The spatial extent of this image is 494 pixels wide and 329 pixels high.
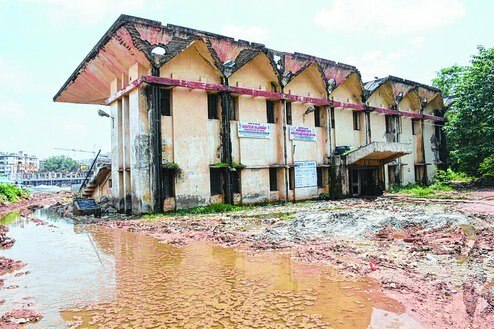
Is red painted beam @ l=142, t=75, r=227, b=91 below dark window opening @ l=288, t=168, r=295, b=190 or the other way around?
the other way around

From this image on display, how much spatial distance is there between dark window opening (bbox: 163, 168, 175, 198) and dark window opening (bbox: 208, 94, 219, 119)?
3.53 m

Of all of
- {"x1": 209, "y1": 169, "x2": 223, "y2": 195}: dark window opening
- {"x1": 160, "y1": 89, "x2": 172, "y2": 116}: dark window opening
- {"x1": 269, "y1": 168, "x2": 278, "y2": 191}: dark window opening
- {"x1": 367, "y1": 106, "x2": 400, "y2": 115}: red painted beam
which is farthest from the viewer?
{"x1": 367, "y1": 106, "x2": 400, "y2": 115}: red painted beam

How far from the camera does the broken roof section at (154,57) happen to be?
14922 millimetres

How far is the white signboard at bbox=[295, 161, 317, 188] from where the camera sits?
20084mm

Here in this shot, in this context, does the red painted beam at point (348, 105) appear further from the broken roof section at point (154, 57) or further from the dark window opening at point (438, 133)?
the dark window opening at point (438, 133)

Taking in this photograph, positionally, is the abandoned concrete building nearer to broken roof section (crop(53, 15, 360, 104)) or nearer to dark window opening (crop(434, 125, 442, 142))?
broken roof section (crop(53, 15, 360, 104))

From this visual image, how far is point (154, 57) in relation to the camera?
15164 mm

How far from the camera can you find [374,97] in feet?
81.5

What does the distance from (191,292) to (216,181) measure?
12.2 m

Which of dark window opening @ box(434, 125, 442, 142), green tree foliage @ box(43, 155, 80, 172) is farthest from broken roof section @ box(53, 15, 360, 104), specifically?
green tree foliage @ box(43, 155, 80, 172)

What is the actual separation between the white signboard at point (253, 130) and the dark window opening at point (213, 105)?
4.31 feet

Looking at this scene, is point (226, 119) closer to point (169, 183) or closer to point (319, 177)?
point (169, 183)

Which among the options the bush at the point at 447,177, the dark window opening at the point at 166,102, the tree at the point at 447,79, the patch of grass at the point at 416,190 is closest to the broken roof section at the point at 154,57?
the dark window opening at the point at 166,102

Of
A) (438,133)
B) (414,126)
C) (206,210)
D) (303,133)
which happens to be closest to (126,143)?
(206,210)
